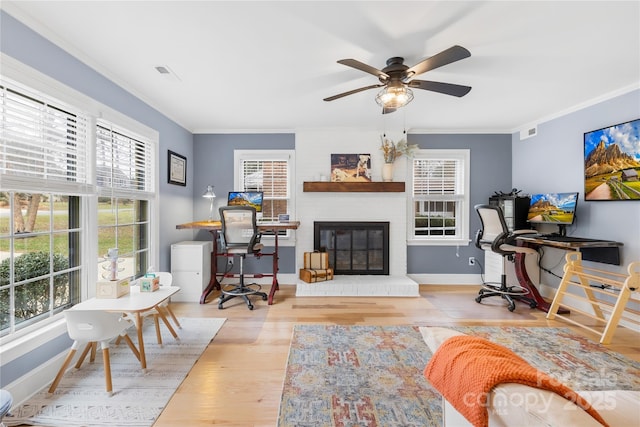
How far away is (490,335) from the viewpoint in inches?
106

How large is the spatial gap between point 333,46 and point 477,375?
216 cm

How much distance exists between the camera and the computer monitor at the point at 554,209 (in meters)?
3.25

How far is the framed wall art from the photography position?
3.70 meters

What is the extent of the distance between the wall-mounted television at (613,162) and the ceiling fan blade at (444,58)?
90.7 inches

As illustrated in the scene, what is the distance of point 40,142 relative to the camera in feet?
6.44

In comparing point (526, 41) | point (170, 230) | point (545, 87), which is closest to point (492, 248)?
point (545, 87)

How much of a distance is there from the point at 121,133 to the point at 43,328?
5.86ft

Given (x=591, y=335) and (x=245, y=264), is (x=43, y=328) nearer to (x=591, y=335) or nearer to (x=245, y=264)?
(x=245, y=264)

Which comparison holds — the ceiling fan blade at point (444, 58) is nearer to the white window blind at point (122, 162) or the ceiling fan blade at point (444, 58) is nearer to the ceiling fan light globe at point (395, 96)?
the ceiling fan light globe at point (395, 96)

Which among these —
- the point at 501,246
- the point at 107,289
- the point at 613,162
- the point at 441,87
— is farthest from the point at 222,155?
the point at 613,162

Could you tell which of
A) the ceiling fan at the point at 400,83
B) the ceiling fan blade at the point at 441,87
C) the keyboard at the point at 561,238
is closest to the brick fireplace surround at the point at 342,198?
the keyboard at the point at 561,238

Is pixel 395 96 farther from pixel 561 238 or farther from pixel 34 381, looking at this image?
pixel 34 381

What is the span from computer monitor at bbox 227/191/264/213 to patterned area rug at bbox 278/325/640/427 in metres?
1.97

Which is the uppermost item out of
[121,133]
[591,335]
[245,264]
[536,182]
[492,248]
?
[121,133]
